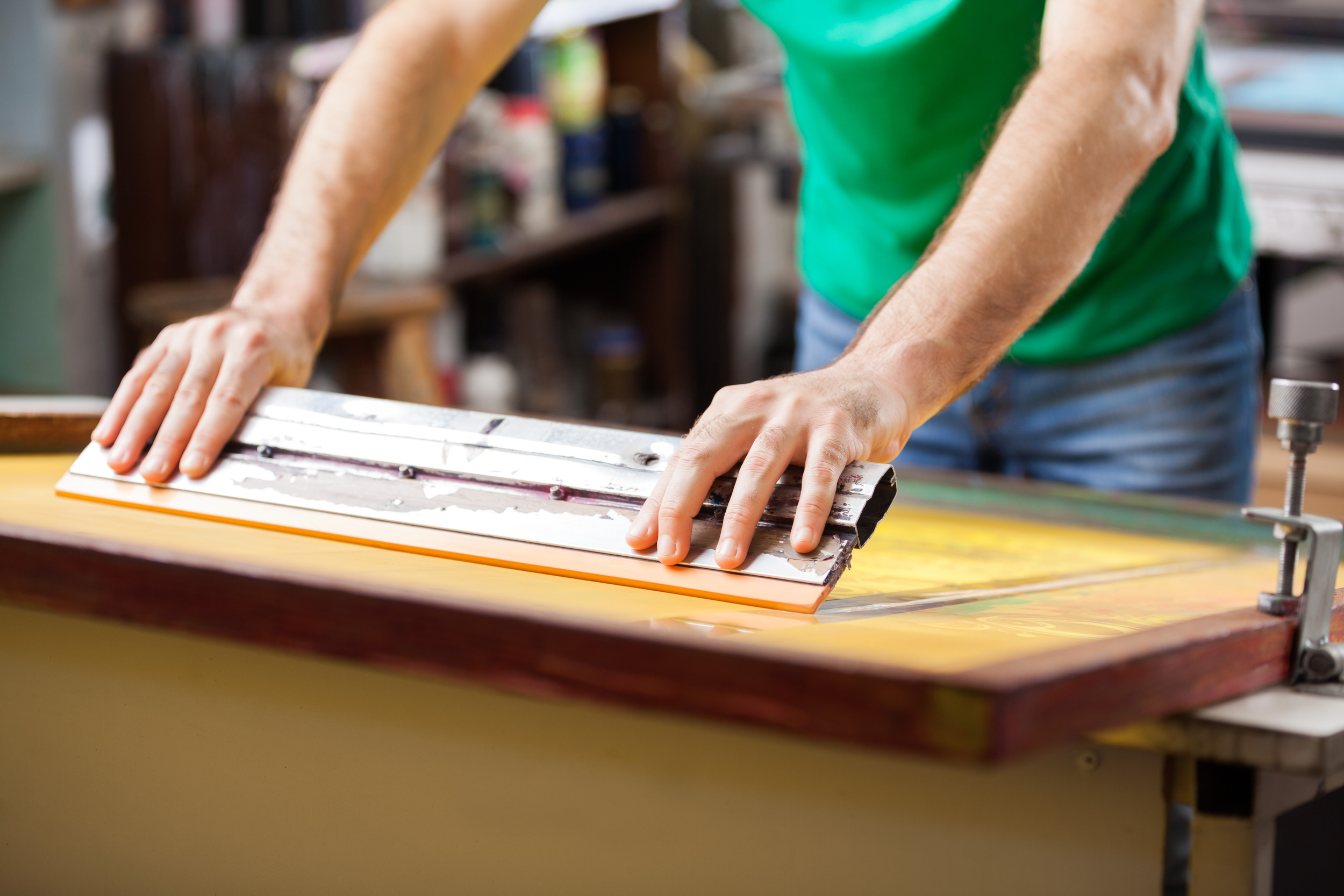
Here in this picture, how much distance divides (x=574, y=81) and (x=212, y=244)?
1.22 m

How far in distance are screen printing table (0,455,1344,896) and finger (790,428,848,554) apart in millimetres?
46

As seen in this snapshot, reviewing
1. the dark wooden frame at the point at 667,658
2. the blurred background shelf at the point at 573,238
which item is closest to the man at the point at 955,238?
the dark wooden frame at the point at 667,658

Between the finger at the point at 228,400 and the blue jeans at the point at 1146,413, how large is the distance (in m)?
0.68

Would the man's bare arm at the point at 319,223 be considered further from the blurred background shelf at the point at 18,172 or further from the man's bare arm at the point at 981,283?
the blurred background shelf at the point at 18,172

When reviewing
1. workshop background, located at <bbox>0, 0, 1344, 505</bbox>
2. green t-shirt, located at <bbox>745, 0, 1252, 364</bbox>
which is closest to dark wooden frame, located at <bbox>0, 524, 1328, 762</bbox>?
green t-shirt, located at <bbox>745, 0, 1252, 364</bbox>

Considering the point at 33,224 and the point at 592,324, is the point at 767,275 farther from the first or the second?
the point at 33,224

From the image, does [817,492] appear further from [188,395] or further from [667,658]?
[188,395]

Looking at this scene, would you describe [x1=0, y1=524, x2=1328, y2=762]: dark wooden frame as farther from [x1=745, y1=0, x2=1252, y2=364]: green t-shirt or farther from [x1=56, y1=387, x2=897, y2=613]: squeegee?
[x1=745, y1=0, x2=1252, y2=364]: green t-shirt

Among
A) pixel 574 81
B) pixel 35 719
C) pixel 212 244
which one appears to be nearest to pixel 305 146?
pixel 35 719

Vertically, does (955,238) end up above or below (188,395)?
above

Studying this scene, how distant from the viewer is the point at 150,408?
1.00 metres

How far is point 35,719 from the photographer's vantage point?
2.85 feet

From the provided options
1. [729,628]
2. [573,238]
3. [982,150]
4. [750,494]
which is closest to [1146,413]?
[982,150]

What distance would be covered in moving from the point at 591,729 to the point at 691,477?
0.52ft
